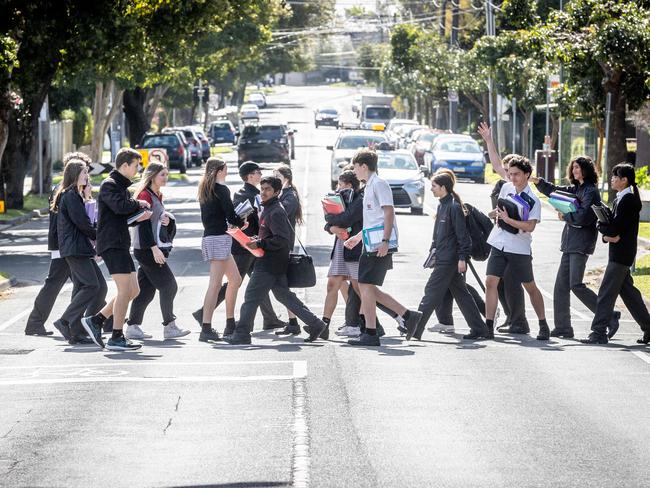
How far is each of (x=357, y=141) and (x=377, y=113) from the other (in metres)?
51.8

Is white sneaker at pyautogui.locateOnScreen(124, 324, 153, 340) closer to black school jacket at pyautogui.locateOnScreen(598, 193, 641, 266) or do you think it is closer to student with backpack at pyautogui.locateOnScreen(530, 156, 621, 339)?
student with backpack at pyautogui.locateOnScreen(530, 156, 621, 339)

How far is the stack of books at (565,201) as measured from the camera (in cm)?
1394

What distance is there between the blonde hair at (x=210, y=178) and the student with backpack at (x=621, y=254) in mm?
3831

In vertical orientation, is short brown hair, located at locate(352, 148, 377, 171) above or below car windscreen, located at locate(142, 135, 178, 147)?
above

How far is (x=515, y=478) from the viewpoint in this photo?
26.1 ft

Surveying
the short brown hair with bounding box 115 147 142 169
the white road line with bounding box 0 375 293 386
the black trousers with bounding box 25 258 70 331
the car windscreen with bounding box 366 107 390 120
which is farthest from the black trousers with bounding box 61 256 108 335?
the car windscreen with bounding box 366 107 390 120

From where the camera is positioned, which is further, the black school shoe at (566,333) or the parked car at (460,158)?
the parked car at (460,158)

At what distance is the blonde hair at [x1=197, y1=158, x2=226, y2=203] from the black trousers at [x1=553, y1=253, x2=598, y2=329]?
368 centimetres

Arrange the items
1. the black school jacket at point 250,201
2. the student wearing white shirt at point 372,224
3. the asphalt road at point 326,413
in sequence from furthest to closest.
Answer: the black school jacket at point 250,201 → the student wearing white shirt at point 372,224 → the asphalt road at point 326,413

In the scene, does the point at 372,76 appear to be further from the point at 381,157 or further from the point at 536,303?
the point at 536,303

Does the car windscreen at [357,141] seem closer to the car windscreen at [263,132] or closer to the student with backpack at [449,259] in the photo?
the car windscreen at [263,132]

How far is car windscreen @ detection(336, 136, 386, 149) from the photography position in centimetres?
4072

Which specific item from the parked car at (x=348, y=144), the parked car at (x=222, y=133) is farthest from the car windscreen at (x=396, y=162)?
the parked car at (x=222, y=133)

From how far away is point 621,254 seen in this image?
45.6 ft
